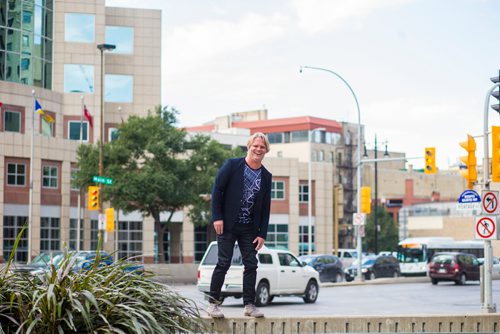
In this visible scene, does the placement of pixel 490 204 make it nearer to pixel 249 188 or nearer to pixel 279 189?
pixel 249 188

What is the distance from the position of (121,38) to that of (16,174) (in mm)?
16816

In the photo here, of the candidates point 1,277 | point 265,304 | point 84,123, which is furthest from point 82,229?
point 1,277

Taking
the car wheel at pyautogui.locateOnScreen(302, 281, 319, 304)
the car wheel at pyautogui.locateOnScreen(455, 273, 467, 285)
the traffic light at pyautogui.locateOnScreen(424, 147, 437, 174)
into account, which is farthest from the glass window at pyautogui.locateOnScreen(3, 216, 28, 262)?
the car wheel at pyautogui.locateOnScreen(302, 281, 319, 304)

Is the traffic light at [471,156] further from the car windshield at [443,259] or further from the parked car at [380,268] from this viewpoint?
the parked car at [380,268]

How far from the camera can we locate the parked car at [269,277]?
Result: 27.5 metres

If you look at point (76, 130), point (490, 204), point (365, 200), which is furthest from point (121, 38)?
point (490, 204)

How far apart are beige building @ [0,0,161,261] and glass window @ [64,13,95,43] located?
0.07m

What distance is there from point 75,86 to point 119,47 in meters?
6.25

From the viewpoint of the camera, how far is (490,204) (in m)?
23.1

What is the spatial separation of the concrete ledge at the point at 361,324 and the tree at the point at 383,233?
10307cm

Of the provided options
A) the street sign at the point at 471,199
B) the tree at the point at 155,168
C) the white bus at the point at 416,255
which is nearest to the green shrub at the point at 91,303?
the street sign at the point at 471,199

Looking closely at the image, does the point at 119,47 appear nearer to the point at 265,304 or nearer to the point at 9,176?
the point at 9,176

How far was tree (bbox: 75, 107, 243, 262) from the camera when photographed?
5391cm

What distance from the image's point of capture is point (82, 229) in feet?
221
